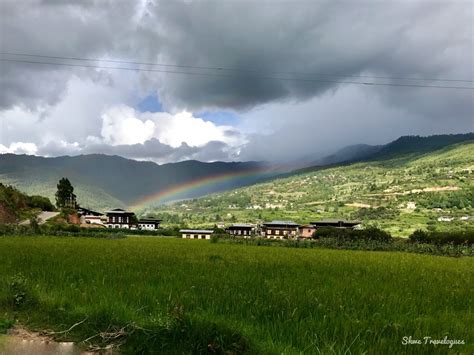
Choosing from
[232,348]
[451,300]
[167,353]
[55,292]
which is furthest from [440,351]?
[55,292]

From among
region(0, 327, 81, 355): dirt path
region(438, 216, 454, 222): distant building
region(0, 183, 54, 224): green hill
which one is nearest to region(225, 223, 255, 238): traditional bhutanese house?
region(0, 183, 54, 224): green hill

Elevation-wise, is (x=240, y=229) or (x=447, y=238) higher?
(x=447, y=238)

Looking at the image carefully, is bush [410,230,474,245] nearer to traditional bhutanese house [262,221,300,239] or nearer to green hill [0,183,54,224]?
traditional bhutanese house [262,221,300,239]

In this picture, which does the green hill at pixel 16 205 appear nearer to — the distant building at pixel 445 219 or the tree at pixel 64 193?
the tree at pixel 64 193

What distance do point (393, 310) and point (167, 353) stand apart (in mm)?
4163

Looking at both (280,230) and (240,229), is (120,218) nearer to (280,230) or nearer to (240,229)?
(240,229)

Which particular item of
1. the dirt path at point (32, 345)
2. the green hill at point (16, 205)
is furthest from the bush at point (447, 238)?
the green hill at point (16, 205)

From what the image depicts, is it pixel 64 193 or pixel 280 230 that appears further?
pixel 280 230

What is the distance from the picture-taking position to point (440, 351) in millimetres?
4566

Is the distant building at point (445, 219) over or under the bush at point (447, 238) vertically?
under

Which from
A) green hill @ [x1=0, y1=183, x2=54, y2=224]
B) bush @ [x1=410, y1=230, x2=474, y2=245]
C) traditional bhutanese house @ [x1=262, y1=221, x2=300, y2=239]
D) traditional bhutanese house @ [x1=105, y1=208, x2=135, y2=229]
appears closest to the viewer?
bush @ [x1=410, y1=230, x2=474, y2=245]

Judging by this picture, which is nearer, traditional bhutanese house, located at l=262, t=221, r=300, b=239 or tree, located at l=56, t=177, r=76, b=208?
tree, located at l=56, t=177, r=76, b=208

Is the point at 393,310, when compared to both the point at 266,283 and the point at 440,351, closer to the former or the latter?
the point at 440,351

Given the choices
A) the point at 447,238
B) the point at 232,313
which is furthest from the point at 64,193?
the point at 232,313
